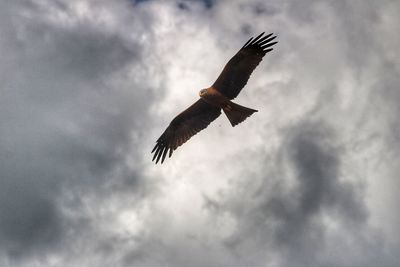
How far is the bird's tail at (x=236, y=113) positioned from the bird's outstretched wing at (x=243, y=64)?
80 centimetres

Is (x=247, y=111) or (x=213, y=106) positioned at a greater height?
(x=213, y=106)

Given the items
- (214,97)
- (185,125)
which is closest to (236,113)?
(214,97)

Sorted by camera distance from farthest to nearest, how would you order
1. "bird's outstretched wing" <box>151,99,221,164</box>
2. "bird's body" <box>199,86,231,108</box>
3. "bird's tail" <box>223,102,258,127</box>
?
"bird's outstretched wing" <box>151,99,221,164</box> < "bird's body" <box>199,86,231,108</box> < "bird's tail" <box>223,102,258,127</box>

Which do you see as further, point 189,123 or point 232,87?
point 189,123

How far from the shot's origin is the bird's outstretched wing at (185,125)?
27859mm

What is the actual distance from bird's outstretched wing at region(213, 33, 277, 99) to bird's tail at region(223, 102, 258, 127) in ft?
2.62

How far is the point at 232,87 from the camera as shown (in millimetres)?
26484

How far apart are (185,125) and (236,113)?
10.1ft

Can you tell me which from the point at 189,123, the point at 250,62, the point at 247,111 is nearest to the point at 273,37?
the point at 250,62

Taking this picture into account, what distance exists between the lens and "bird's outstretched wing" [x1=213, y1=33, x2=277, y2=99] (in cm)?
2594

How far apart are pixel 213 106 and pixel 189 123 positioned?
140 cm

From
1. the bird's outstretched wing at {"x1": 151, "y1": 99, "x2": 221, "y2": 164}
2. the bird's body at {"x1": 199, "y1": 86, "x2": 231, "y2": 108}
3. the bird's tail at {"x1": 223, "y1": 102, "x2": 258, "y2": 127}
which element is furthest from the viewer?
the bird's outstretched wing at {"x1": 151, "y1": 99, "x2": 221, "y2": 164}

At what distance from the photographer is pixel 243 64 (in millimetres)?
26078

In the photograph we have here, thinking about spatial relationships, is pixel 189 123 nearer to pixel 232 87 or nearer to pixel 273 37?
pixel 232 87
